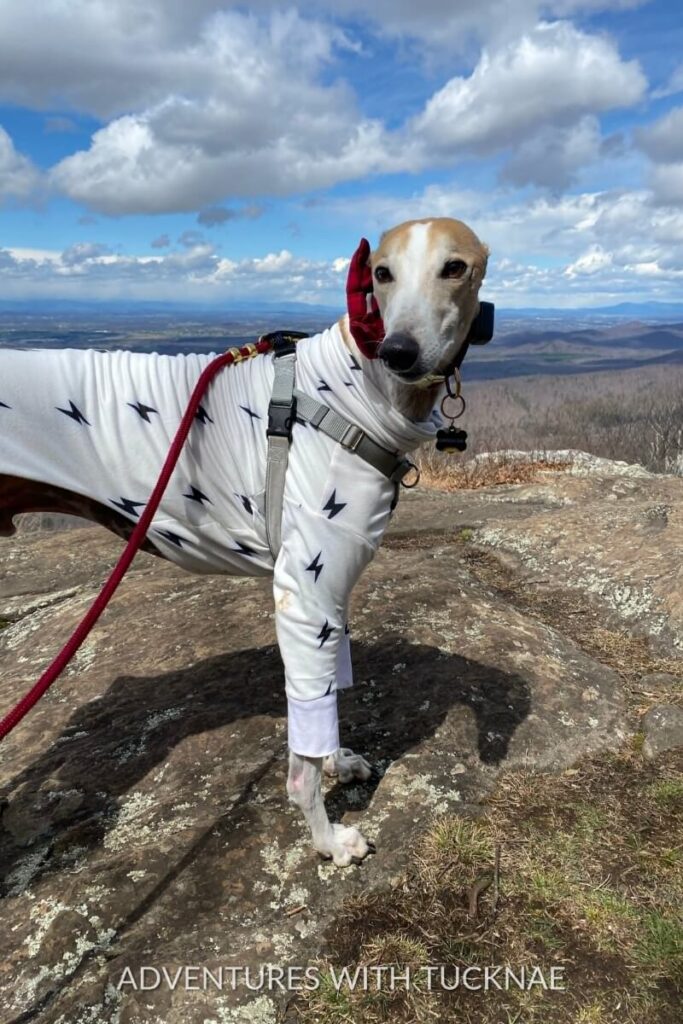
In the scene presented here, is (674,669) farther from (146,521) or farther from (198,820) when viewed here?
(146,521)

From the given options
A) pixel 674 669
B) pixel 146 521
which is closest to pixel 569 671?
pixel 674 669

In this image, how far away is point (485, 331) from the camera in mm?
3105

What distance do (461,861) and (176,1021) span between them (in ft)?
4.07

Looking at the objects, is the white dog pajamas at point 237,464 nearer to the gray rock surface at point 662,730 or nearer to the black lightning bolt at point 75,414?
the black lightning bolt at point 75,414

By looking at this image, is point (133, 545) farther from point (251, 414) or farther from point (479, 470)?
point (479, 470)

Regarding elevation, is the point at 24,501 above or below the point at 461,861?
above

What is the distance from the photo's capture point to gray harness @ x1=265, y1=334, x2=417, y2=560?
3.00 m

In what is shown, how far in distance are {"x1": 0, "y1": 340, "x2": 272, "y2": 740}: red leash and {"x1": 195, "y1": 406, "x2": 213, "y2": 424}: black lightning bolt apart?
0.22ft

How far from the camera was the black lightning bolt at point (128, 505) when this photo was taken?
327cm

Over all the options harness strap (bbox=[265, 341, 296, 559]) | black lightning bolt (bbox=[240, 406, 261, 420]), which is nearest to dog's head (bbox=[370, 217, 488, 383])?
harness strap (bbox=[265, 341, 296, 559])

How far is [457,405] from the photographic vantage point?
3.38m

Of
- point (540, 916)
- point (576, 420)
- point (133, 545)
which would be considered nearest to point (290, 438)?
point (133, 545)

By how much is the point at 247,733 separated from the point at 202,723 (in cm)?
28

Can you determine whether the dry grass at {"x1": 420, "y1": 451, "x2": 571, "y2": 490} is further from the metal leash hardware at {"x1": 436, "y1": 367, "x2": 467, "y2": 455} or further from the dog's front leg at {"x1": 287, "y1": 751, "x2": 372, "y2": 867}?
the dog's front leg at {"x1": 287, "y1": 751, "x2": 372, "y2": 867}
